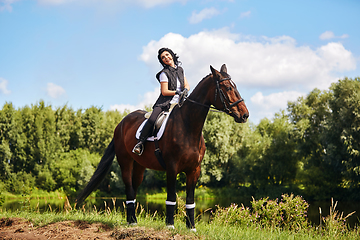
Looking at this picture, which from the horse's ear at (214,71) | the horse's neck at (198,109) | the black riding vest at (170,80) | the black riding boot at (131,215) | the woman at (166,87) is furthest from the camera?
the black riding boot at (131,215)

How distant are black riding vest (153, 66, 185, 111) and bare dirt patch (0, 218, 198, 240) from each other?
95.8 inches

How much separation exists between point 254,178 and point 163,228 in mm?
34802

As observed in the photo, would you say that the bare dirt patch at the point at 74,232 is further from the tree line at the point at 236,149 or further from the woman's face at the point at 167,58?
the tree line at the point at 236,149

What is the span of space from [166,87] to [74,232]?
132 inches

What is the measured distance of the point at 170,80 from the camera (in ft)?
20.0

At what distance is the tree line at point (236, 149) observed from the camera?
29.9 meters

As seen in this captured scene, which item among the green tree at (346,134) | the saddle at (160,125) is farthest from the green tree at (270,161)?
the saddle at (160,125)

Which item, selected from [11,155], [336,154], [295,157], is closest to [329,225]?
[336,154]

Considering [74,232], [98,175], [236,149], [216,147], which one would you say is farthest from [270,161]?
[74,232]

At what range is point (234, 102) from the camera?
16.7 feet

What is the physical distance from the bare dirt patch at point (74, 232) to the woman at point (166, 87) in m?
1.59

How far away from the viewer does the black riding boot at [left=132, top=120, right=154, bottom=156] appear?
600 cm

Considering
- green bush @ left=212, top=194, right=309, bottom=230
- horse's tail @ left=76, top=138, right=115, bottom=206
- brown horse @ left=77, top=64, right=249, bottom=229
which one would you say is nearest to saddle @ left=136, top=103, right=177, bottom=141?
brown horse @ left=77, top=64, right=249, bottom=229

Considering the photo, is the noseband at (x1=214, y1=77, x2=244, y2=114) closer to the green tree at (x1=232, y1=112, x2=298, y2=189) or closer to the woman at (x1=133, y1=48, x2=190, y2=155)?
the woman at (x1=133, y1=48, x2=190, y2=155)
